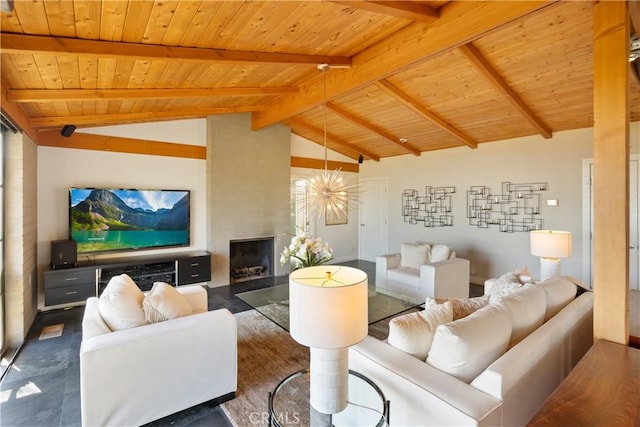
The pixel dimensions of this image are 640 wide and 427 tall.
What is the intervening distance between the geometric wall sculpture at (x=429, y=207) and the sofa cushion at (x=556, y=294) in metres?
3.75

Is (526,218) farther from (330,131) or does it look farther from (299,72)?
(299,72)

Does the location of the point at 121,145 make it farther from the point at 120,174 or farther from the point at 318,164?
the point at 318,164

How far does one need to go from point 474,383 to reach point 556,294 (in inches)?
55.0

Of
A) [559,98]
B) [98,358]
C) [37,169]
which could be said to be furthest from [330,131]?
[98,358]

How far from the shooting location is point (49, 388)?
2443 millimetres

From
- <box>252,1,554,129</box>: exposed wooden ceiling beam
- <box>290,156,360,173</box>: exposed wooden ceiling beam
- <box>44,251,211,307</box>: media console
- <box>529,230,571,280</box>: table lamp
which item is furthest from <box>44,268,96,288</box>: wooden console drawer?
<box>529,230,571,280</box>: table lamp

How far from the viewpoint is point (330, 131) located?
6535 millimetres

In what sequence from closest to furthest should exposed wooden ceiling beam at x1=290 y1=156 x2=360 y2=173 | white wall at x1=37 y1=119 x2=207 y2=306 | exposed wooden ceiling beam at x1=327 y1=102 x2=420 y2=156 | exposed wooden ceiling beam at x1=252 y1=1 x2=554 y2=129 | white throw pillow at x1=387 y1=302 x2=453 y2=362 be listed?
1. white throw pillow at x1=387 y1=302 x2=453 y2=362
2. exposed wooden ceiling beam at x1=252 y1=1 x2=554 y2=129
3. white wall at x1=37 y1=119 x2=207 y2=306
4. exposed wooden ceiling beam at x1=327 y1=102 x2=420 y2=156
5. exposed wooden ceiling beam at x1=290 y1=156 x2=360 y2=173

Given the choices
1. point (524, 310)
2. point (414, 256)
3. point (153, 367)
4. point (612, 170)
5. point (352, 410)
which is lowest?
point (352, 410)

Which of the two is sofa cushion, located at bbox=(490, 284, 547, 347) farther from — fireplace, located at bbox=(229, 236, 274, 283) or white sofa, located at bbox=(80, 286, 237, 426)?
fireplace, located at bbox=(229, 236, 274, 283)

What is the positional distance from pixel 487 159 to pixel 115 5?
18.7 ft

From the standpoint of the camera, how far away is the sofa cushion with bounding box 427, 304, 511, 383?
1.50m

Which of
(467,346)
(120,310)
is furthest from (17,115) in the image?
(467,346)

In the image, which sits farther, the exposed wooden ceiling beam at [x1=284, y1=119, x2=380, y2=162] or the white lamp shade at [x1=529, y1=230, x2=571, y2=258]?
the exposed wooden ceiling beam at [x1=284, y1=119, x2=380, y2=162]
